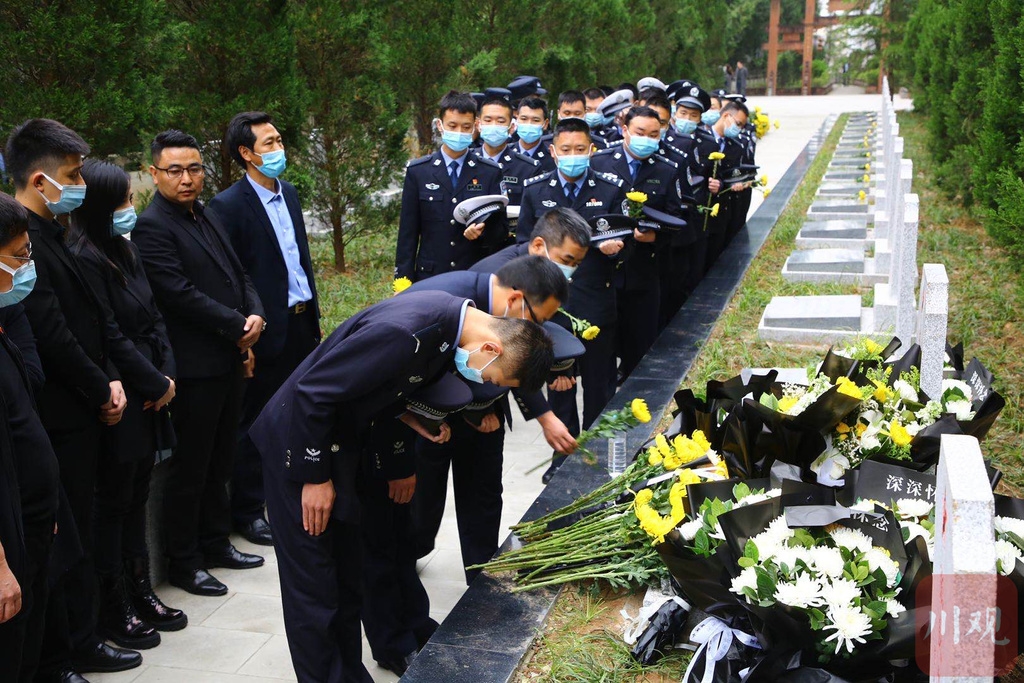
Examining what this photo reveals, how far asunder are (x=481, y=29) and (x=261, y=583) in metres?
9.45

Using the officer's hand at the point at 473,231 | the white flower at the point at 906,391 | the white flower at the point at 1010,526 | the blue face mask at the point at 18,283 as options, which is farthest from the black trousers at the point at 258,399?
the white flower at the point at 1010,526

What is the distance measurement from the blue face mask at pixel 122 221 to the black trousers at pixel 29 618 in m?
1.39

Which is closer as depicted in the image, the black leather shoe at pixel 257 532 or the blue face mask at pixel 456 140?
the black leather shoe at pixel 257 532

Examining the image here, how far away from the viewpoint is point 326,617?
10.6 feet

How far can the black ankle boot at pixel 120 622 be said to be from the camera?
3945mm

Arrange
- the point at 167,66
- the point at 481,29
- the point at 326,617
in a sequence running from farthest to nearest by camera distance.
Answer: the point at 481,29 < the point at 167,66 < the point at 326,617

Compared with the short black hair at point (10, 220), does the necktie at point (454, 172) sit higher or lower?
lower

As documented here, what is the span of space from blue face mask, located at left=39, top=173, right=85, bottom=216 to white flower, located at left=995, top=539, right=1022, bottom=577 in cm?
324

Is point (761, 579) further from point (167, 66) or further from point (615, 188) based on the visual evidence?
point (167, 66)

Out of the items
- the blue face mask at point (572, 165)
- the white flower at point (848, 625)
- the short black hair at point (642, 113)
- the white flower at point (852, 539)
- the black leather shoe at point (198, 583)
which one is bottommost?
the black leather shoe at point (198, 583)

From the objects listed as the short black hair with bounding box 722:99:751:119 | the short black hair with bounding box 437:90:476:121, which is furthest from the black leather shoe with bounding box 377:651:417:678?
the short black hair with bounding box 722:99:751:119

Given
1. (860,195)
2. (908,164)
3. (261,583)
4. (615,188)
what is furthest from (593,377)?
(860,195)

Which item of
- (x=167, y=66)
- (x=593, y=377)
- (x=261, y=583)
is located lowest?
(x=261, y=583)

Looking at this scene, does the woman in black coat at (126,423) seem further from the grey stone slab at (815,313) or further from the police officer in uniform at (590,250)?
the grey stone slab at (815,313)
